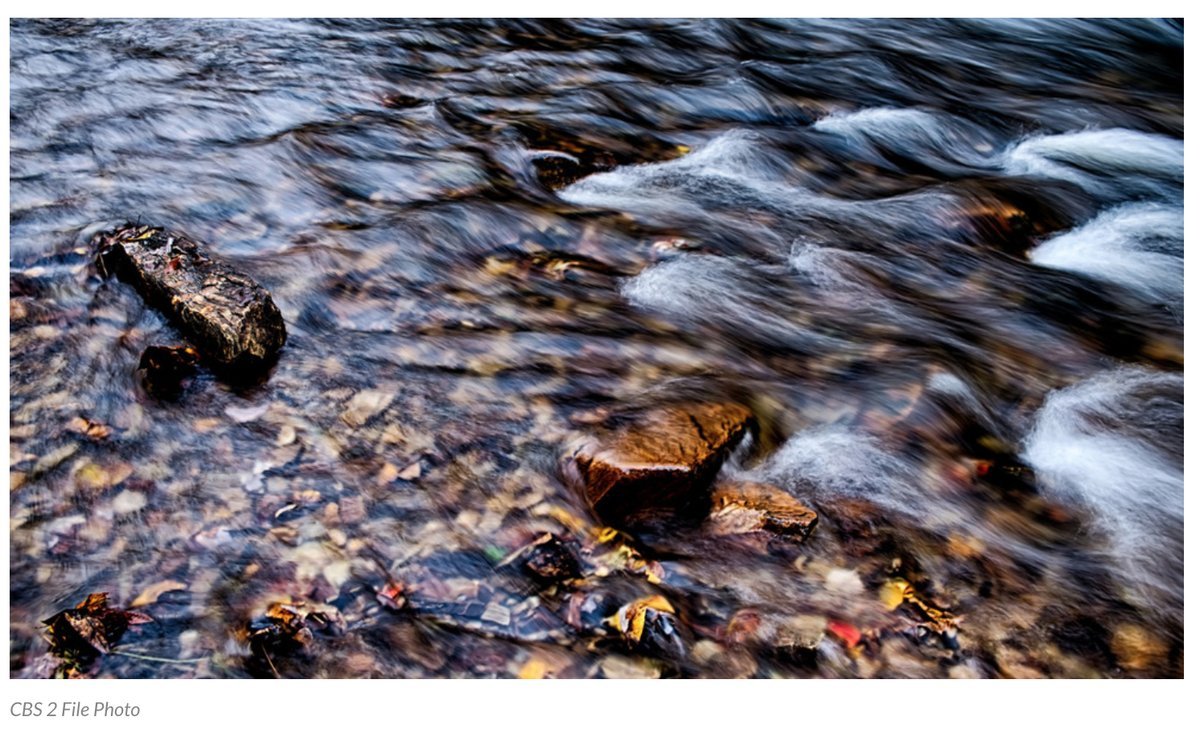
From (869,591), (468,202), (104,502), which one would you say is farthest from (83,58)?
(869,591)

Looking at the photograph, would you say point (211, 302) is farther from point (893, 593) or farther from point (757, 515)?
point (893, 593)

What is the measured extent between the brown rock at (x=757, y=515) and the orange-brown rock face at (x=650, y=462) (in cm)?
10

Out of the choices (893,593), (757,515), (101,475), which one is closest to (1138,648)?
(893,593)

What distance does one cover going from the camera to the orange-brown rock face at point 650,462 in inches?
141

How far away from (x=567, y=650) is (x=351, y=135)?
4.42 meters

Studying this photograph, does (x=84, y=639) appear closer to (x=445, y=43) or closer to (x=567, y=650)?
(x=567, y=650)

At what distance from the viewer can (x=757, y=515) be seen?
Answer: 11.8 ft

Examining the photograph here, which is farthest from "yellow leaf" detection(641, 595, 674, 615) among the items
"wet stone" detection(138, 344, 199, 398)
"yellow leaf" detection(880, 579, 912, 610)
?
"wet stone" detection(138, 344, 199, 398)

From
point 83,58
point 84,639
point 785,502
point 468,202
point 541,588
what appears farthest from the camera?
point 83,58

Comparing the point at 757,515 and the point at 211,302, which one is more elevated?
the point at 211,302

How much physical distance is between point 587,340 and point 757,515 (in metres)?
1.43

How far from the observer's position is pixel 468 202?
5730mm

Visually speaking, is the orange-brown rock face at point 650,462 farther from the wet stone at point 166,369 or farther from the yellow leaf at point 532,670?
the wet stone at point 166,369

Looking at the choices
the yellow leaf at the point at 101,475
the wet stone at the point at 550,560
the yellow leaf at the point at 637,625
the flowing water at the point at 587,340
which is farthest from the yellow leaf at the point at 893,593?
the yellow leaf at the point at 101,475
